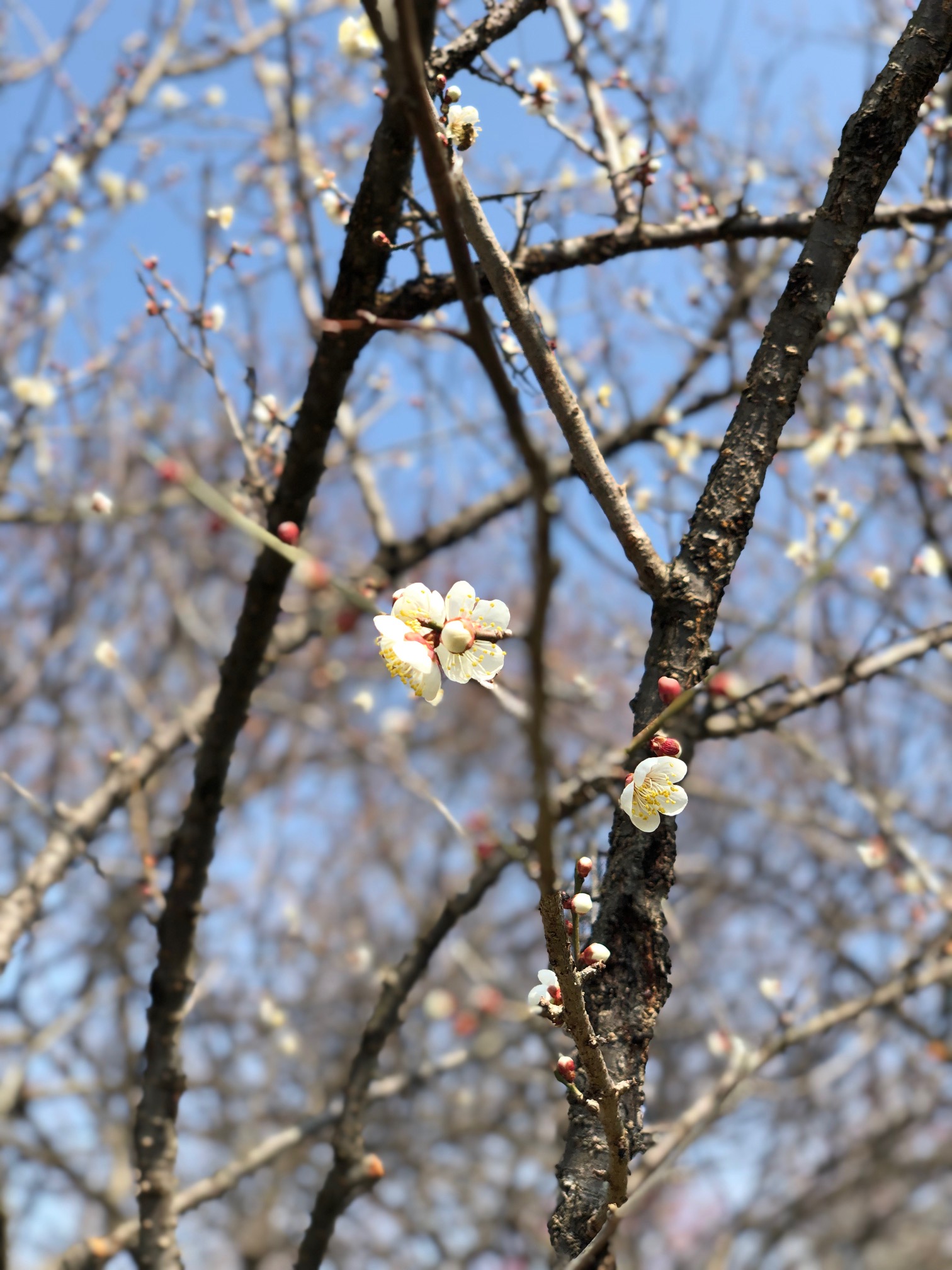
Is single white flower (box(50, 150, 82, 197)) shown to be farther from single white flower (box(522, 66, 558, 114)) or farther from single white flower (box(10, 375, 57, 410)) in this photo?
single white flower (box(522, 66, 558, 114))

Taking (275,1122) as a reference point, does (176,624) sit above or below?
above

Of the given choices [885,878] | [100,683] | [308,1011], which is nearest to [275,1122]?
[308,1011]

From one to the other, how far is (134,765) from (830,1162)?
5.55 metres

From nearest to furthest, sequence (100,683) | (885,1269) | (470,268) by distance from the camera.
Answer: (470,268)
(100,683)
(885,1269)

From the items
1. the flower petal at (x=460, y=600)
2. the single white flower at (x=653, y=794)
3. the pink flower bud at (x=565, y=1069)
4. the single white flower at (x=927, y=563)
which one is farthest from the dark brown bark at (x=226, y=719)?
the single white flower at (x=927, y=563)

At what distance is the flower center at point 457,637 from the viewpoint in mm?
1281

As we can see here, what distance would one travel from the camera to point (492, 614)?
1.44 m

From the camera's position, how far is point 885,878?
7.49 meters

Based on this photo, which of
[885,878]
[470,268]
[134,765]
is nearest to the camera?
[470,268]

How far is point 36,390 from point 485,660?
13.1ft

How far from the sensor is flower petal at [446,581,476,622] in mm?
1423

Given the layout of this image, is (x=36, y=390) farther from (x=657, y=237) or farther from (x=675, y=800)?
(x=675, y=800)

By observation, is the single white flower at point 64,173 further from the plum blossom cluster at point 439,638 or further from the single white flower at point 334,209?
the plum blossom cluster at point 439,638

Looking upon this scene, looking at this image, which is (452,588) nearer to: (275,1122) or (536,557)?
(536,557)
